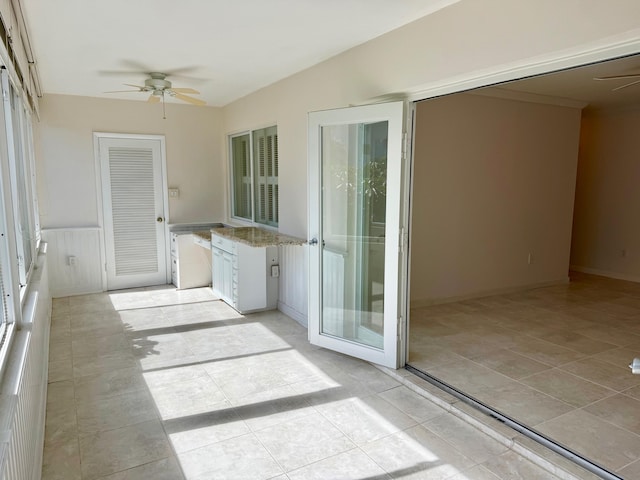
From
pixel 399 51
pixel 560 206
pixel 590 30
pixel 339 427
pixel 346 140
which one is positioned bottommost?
pixel 339 427

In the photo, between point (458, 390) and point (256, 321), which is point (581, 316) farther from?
point (256, 321)

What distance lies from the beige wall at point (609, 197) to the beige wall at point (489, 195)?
0.93 m

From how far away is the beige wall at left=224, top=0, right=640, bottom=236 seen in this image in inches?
81.8

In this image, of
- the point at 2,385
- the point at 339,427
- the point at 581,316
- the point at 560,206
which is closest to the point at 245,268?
the point at 339,427

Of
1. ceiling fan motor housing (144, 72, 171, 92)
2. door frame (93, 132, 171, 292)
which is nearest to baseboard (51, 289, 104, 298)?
door frame (93, 132, 171, 292)

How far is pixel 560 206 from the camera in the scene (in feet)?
20.0

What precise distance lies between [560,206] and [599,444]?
4.25 m

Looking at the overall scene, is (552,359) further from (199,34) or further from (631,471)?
(199,34)

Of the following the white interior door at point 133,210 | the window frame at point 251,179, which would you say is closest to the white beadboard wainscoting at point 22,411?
the window frame at point 251,179

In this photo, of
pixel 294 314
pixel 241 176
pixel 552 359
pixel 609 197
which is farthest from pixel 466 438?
pixel 609 197

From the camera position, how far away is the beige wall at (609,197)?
6.38 meters

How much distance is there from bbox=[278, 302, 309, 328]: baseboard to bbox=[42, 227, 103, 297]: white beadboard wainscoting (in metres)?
2.62

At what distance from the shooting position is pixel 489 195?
17.6ft

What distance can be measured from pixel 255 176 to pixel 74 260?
8.32ft
